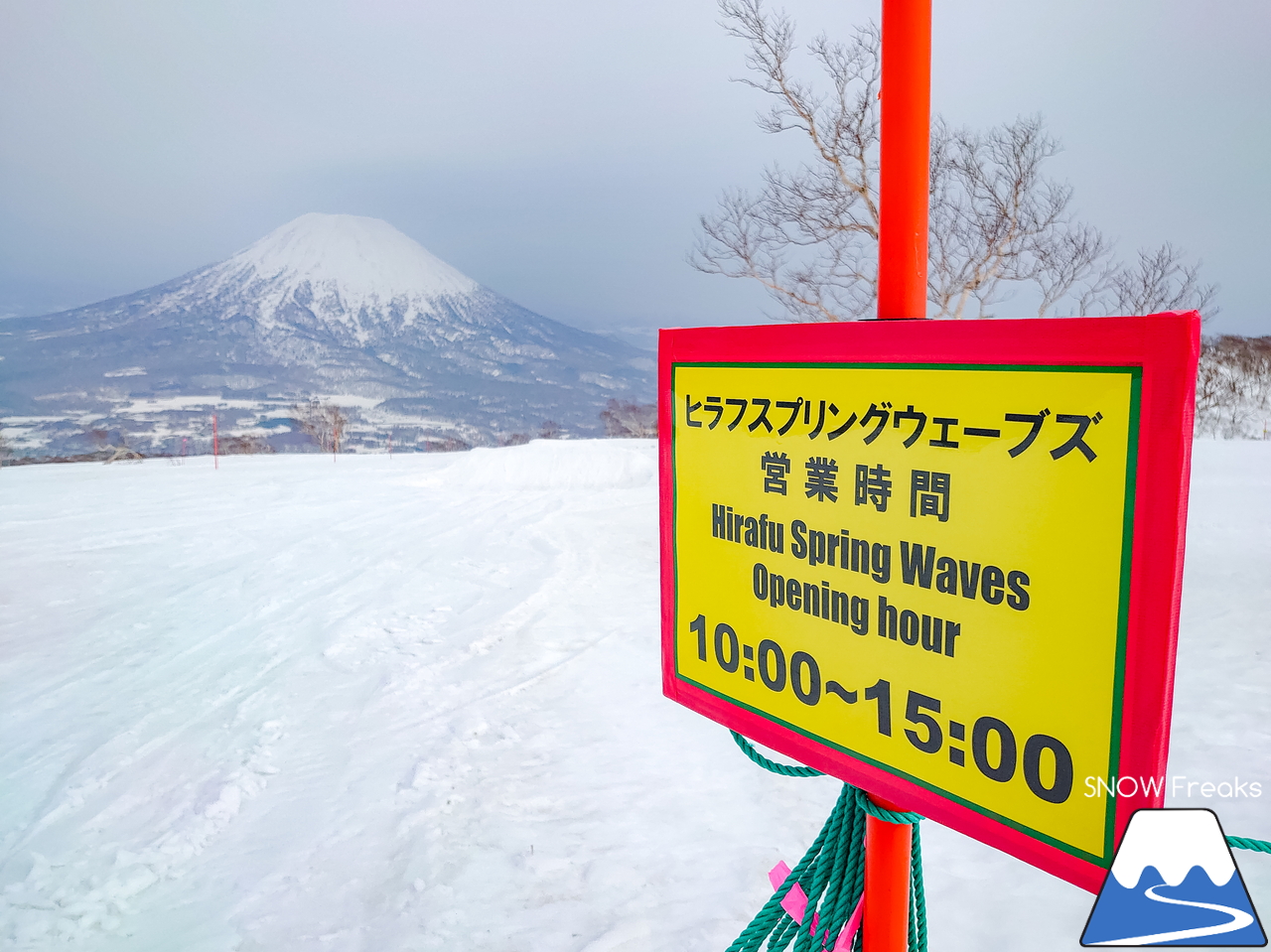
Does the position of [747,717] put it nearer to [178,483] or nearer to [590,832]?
[590,832]

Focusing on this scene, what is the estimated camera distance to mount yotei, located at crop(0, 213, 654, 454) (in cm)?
7031

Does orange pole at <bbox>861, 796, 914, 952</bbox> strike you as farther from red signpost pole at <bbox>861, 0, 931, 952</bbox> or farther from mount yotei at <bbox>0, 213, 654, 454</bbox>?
mount yotei at <bbox>0, 213, 654, 454</bbox>


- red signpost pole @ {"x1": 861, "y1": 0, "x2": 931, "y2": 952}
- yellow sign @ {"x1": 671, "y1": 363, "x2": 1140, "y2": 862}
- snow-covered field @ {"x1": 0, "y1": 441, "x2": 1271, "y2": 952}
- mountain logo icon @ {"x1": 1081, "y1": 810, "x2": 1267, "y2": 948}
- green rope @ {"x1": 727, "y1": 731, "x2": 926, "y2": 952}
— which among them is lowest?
snow-covered field @ {"x1": 0, "y1": 441, "x2": 1271, "y2": 952}

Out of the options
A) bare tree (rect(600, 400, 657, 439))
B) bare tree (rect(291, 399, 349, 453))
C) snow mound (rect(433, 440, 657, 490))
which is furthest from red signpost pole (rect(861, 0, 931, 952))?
bare tree (rect(291, 399, 349, 453))

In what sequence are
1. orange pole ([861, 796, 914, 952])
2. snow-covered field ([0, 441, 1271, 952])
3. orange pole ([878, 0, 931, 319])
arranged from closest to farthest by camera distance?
orange pole ([878, 0, 931, 319]), orange pole ([861, 796, 914, 952]), snow-covered field ([0, 441, 1271, 952])

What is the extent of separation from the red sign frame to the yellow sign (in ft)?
0.05

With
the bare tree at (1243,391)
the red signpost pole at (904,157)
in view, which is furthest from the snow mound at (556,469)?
the bare tree at (1243,391)

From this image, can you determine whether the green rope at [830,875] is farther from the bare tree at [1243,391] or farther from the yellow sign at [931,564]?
the bare tree at [1243,391]

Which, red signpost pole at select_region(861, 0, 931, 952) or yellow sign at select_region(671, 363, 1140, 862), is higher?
red signpost pole at select_region(861, 0, 931, 952)

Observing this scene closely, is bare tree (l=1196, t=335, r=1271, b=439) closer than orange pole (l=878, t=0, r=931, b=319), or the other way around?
orange pole (l=878, t=0, r=931, b=319)

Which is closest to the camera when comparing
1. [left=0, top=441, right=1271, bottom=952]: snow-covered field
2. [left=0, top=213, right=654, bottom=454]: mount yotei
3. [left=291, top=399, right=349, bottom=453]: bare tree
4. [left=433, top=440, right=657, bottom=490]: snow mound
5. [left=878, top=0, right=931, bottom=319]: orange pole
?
[left=878, top=0, right=931, bottom=319]: orange pole

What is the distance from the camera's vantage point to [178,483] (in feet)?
45.7

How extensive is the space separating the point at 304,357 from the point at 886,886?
10054cm

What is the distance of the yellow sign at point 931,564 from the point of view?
88 centimetres
